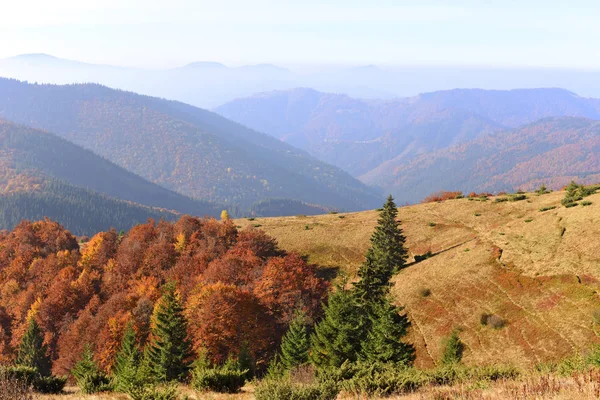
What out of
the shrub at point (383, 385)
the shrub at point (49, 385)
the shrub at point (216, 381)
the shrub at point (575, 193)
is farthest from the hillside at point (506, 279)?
the shrub at point (49, 385)

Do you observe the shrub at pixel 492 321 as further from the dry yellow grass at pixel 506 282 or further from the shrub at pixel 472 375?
the shrub at pixel 472 375

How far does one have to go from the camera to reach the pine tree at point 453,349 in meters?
37.7

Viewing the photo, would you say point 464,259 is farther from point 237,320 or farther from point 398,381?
point 398,381

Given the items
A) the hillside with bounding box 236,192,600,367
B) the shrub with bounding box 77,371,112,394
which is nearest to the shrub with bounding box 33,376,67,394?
the shrub with bounding box 77,371,112,394

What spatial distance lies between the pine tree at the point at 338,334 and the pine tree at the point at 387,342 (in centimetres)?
162

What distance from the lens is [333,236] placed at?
275ft

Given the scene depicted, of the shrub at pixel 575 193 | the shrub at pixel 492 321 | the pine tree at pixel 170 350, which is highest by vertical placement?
the shrub at pixel 575 193

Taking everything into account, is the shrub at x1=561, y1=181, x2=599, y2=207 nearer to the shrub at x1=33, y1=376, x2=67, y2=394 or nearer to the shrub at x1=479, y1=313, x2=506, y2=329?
the shrub at x1=479, y1=313, x2=506, y2=329

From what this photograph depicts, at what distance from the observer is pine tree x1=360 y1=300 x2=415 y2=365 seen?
1374 inches

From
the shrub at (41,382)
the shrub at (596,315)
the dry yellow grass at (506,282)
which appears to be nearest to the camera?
the shrub at (41,382)

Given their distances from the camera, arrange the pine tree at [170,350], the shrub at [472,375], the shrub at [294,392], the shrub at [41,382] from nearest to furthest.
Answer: the shrub at [294,392] < the shrub at [472,375] < the shrub at [41,382] < the pine tree at [170,350]

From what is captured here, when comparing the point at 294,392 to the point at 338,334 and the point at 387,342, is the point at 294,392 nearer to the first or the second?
the point at 387,342

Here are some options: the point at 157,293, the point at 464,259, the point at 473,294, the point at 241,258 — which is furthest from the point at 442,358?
the point at 157,293

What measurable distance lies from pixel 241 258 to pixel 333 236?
1989cm
